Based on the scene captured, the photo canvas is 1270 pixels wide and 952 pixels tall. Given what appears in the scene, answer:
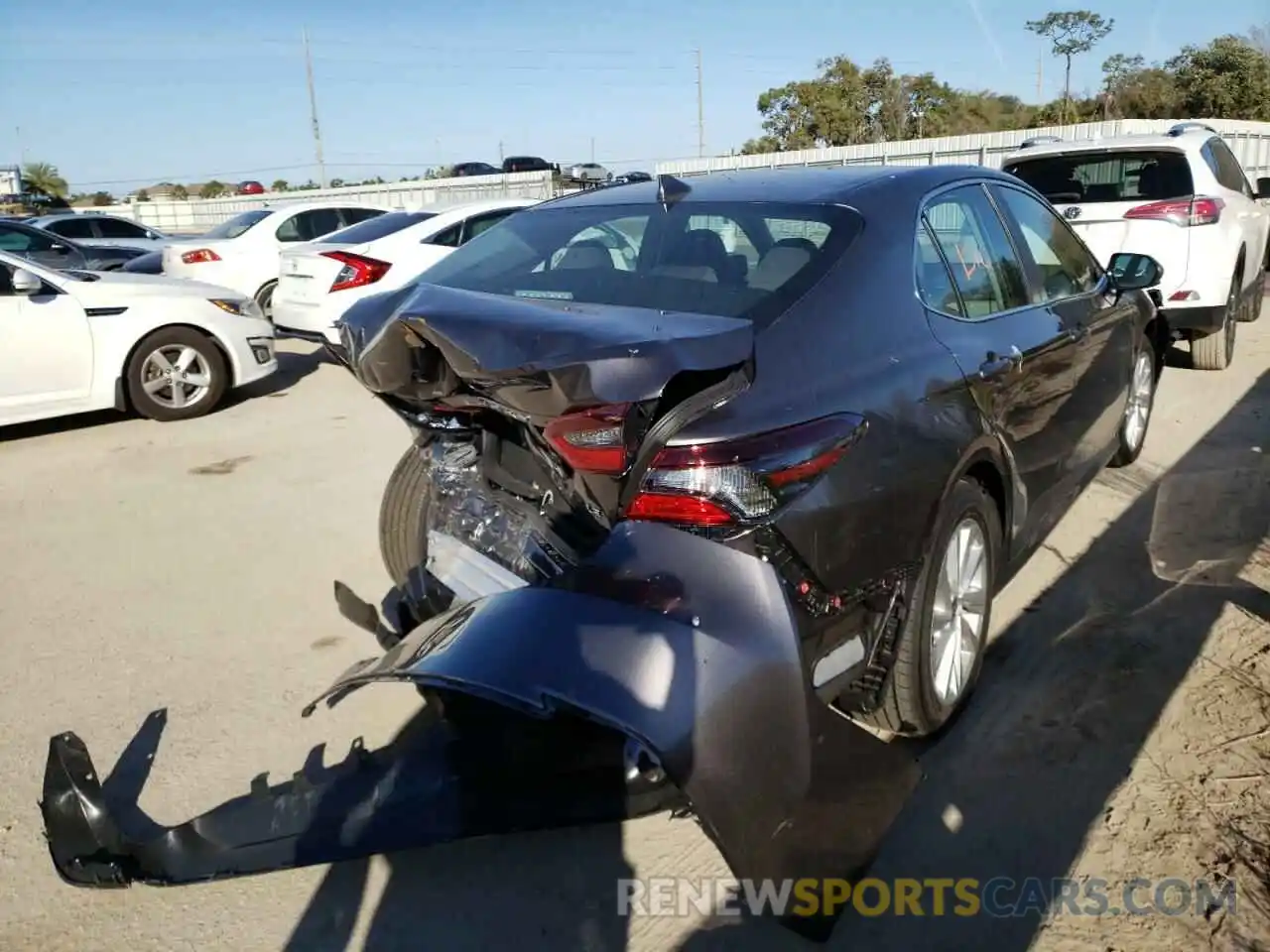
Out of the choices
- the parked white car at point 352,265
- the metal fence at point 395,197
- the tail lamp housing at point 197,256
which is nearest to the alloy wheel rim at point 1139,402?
the parked white car at point 352,265

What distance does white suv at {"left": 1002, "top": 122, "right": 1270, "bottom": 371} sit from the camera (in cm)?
714

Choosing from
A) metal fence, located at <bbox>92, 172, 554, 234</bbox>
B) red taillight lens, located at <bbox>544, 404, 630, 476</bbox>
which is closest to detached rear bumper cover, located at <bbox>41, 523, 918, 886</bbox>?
red taillight lens, located at <bbox>544, 404, 630, 476</bbox>

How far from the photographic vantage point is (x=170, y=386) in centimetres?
750

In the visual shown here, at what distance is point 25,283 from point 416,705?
522 cm

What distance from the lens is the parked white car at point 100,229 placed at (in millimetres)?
16078

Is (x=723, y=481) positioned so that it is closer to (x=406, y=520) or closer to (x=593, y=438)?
(x=593, y=438)

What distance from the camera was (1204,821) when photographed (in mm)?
2625

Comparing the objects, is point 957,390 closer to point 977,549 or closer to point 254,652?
point 977,549

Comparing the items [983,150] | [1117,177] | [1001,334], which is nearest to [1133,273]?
[1001,334]

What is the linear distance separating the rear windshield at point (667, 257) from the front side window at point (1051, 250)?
4.43ft

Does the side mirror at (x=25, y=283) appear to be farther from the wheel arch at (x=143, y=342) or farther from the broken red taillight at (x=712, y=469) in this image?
the broken red taillight at (x=712, y=469)

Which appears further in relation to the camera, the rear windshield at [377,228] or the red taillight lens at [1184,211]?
the rear windshield at [377,228]

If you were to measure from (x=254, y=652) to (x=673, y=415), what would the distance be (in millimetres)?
2337

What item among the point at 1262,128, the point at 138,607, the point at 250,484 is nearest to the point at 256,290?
the point at 250,484
